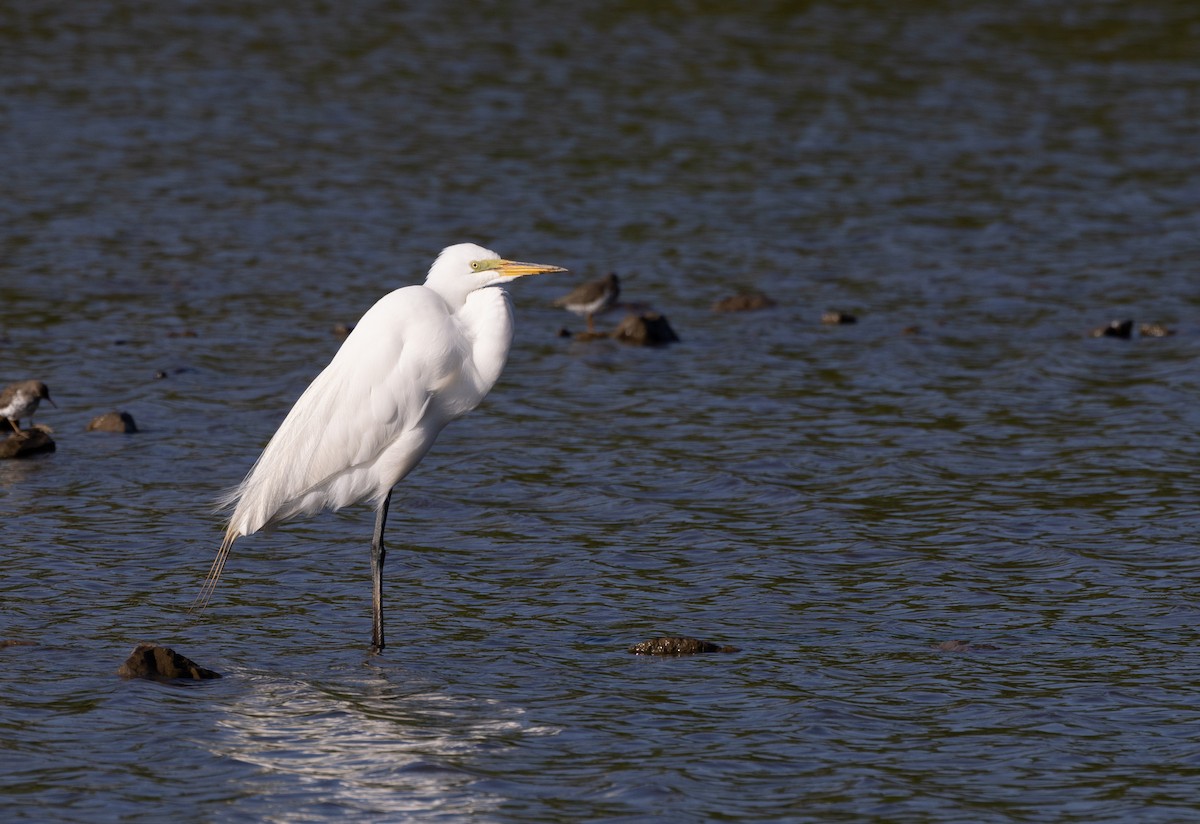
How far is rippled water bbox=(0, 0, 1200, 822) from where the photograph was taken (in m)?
8.69

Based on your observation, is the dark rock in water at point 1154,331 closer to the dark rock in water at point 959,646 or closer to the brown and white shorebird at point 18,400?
the dark rock in water at point 959,646

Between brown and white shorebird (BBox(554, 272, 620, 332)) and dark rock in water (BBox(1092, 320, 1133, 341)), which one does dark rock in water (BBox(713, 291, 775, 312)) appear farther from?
dark rock in water (BBox(1092, 320, 1133, 341))

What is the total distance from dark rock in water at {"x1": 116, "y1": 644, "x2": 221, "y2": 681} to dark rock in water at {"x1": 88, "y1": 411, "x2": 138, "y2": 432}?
17.3 ft

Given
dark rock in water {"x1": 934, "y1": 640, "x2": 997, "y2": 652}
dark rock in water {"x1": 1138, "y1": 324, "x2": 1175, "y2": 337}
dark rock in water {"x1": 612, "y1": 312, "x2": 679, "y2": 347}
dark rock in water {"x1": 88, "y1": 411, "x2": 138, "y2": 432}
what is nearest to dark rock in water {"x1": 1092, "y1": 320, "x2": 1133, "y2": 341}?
dark rock in water {"x1": 1138, "y1": 324, "x2": 1175, "y2": 337}

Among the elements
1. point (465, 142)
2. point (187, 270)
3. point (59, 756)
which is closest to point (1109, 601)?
point (59, 756)

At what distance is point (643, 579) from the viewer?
454 inches

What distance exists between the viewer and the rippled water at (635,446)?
8688 mm

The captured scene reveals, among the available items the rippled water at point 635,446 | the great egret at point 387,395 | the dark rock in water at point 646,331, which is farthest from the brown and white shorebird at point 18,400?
the dark rock in water at point 646,331

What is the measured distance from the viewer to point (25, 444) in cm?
1366

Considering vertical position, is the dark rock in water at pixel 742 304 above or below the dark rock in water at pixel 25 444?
above

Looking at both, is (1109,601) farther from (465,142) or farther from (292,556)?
(465,142)

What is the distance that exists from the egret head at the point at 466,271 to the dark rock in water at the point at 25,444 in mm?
4743

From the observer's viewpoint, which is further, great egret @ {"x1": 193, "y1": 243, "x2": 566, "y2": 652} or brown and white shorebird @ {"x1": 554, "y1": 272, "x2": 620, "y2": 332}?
brown and white shorebird @ {"x1": 554, "y1": 272, "x2": 620, "y2": 332}

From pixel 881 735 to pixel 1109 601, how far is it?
8.94 feet
